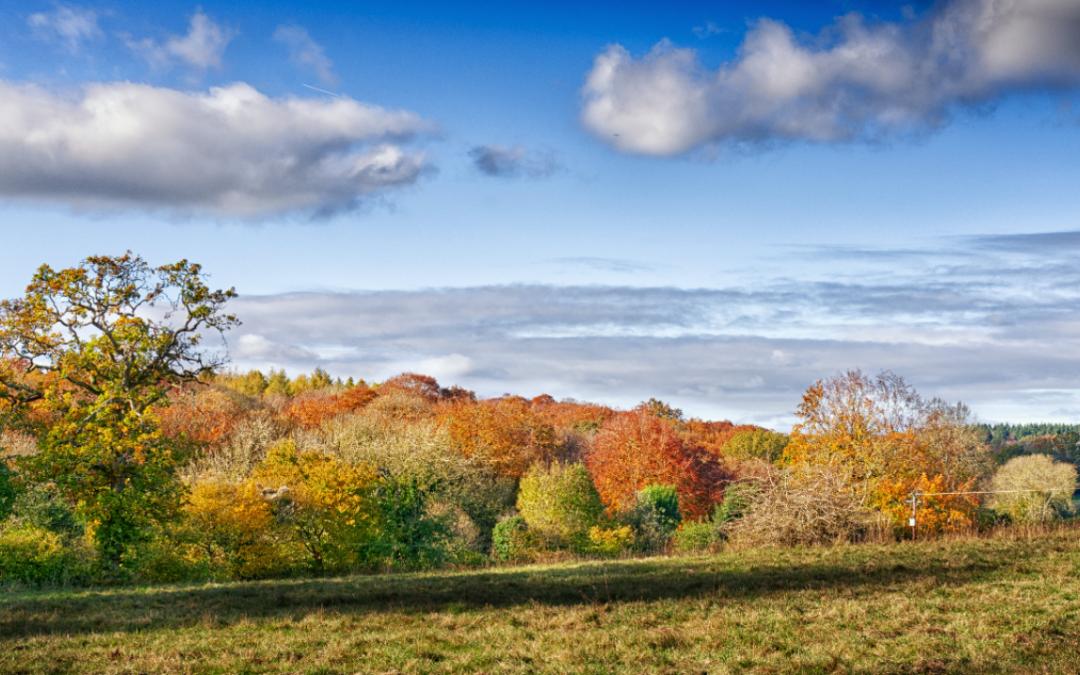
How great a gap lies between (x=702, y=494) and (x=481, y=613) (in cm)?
4871

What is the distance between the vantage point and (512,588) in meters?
18.1

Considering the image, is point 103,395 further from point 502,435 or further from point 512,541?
point 502,435

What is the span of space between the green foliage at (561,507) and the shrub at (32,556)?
67.7ft

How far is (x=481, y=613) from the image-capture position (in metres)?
15.0

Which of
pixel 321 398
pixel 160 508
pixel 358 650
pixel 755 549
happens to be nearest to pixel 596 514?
pixel 755 549

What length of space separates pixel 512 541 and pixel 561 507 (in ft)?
14.6

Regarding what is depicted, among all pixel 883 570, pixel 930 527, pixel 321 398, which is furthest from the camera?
pixel 321 398

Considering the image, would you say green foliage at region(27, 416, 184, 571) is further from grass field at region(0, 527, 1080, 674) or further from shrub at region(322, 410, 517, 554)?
shrub at region(322, 410, 517, 554)

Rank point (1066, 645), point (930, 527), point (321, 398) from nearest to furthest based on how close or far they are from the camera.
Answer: point (1066, 645)
point (930, 527)
point (321, 398)

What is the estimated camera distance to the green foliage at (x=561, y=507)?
40.3 m

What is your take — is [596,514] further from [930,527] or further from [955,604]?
[955,604]

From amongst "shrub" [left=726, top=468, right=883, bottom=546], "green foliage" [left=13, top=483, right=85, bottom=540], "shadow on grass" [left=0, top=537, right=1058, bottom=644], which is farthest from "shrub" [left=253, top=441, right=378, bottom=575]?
"shrub" [left=726, top=468, right=883, bottom=546]

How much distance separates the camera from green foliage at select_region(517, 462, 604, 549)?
40.3m

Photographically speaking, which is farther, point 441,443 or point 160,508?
point 441,443
